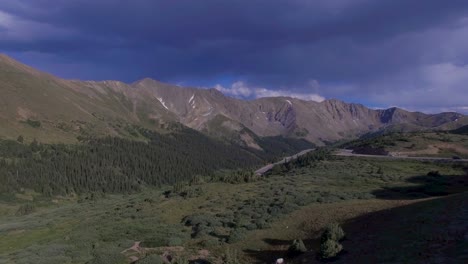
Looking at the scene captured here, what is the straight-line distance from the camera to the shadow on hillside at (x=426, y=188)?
48.3 m

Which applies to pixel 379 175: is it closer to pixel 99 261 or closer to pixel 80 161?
pixel 99 261

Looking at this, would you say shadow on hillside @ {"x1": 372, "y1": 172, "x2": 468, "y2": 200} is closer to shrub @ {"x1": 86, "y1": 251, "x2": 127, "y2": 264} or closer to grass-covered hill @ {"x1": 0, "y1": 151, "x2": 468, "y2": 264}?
grass-covered hill @ {"x1": 0, "y1": 151, "x2": 468, "y2": 264}

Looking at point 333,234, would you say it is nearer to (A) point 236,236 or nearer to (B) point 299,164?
(A) point 236,236

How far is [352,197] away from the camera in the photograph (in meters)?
45.6

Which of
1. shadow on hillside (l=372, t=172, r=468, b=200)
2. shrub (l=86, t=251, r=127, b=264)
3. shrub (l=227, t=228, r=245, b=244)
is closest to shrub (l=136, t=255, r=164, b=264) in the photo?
shrub (l=86, t=251, r=127, b=264)

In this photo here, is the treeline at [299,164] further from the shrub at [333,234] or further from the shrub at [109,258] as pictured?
the shrub at [333,234]

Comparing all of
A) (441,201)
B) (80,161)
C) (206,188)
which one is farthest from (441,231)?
(80,161)

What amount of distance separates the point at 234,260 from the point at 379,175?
163 feet

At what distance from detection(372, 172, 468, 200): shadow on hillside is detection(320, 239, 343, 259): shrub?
24.4 meters

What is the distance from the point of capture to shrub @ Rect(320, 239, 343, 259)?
2381 centimetres

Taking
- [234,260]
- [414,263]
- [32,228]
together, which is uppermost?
[414,263]

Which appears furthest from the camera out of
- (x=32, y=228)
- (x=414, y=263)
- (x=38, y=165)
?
(x=38, y=165)

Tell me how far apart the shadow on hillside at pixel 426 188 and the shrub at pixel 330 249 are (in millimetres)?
24384

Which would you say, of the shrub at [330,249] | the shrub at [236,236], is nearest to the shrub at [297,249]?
the shrub at [330,249]
